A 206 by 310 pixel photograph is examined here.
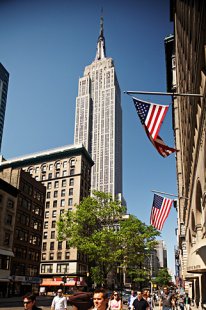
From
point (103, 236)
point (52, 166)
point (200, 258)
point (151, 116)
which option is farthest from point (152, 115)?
point (52, 166)

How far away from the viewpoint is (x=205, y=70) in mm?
11602

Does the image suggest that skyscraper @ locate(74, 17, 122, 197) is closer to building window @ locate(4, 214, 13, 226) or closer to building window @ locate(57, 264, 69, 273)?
building window @ locate(57, 264, 69, 273)

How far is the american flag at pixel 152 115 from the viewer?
1140cm

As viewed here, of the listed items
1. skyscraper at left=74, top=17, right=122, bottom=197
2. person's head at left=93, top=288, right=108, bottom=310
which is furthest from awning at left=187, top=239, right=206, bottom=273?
skyscraper at left=74, top=17, right=122, bottom=197

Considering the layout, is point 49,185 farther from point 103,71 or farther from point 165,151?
point 103,71

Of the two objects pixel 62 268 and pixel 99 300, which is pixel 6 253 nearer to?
pixel 62 268

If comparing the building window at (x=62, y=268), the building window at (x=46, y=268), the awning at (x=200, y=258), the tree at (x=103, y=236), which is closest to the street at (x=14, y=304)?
the tree at (x=103, y=236)

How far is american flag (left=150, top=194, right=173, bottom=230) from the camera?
18719 mm

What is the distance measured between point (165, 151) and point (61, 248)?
65.4m

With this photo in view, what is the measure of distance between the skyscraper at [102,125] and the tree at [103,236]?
131 metres

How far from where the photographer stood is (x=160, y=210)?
18875 millimetres

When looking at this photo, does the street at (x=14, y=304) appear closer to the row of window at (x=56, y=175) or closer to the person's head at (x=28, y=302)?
the person's head at (x=28, y=302)

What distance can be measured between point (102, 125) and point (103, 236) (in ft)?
499

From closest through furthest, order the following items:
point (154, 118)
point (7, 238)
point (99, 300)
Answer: point (99, 300) → point (154, 118) → point (7, 238)
